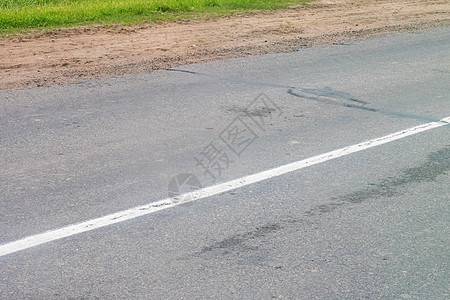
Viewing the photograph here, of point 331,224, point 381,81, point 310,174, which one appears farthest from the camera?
point 381,81

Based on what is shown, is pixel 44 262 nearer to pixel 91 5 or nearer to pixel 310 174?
pixel 310 174

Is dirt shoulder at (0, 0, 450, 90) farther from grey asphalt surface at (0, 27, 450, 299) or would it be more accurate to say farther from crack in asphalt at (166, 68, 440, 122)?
crack in asphalt at (166, 68, 440, 122)

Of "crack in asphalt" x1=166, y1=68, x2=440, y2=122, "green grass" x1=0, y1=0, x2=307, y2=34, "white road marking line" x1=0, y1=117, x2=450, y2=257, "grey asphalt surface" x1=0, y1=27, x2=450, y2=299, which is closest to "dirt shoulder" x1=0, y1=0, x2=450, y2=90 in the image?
"green grass" x1=0, y1=0, x2=307, y2=34

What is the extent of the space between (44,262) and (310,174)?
8.55ft

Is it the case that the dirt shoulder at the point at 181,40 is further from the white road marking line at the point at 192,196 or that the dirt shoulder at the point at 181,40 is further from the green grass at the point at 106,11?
the white road marking line at the point at 192,196

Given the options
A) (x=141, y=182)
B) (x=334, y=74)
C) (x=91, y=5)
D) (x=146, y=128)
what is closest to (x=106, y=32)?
(x=91, y=5)

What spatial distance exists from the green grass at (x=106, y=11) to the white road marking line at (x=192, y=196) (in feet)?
25.9

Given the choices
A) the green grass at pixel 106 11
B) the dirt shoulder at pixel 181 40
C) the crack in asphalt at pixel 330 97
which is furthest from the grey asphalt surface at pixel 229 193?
the green grass at pixel 106 11

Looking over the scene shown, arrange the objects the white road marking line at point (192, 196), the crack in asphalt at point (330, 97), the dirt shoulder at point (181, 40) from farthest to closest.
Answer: the dirt shoulder at point (181, 40) → the crack in asphalt at point (330, 97) → the white road marking line at point (192, 196)

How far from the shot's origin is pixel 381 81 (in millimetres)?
9555

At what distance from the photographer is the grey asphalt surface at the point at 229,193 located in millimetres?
4238

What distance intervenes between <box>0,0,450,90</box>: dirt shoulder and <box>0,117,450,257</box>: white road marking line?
4286 millimetres

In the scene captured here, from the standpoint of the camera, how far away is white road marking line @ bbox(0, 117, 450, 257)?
15.2 ft

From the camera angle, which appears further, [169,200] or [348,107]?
[348,107]
